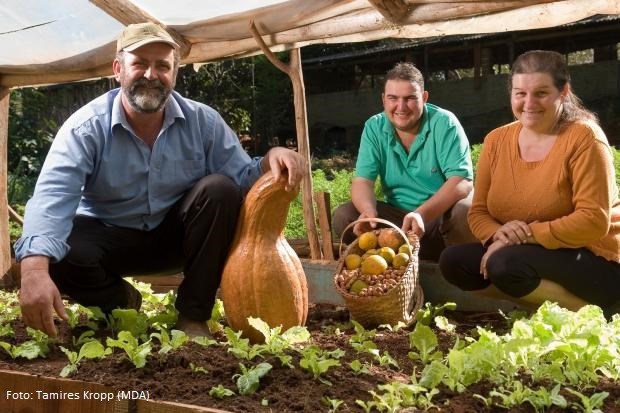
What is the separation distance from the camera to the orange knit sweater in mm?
4281

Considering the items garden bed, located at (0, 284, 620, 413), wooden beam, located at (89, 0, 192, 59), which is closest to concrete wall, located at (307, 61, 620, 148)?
wooden beam, located at (89, 0, 192, 59)

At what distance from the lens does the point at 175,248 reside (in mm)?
4500

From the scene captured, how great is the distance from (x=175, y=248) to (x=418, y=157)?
1.65m


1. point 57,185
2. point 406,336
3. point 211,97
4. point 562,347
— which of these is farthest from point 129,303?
point 211,97

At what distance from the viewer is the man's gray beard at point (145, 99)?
4172mm

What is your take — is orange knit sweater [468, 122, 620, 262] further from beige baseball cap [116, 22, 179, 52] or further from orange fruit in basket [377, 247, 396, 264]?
beige baseball cap [116, 22, 179, 52]

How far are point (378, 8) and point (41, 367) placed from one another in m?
2.60

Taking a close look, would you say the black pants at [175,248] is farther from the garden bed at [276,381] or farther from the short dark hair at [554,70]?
the short dark hair at [554,70]

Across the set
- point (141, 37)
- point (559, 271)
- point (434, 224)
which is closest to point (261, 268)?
point (141, 37)

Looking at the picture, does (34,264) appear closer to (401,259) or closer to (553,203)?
(401,259)

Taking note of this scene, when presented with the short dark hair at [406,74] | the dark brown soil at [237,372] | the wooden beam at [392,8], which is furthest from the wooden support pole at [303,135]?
the dark brown soil at [237,372]

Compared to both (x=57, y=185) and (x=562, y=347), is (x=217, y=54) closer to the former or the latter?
(x=57, y=185)

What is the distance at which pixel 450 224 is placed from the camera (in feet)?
17.5

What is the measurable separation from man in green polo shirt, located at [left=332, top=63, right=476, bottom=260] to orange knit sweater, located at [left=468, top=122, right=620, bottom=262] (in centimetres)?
39
